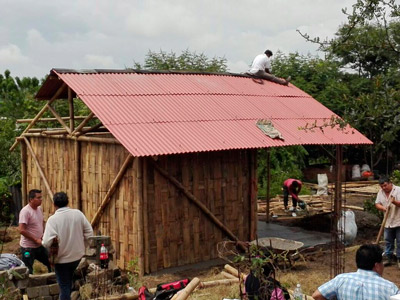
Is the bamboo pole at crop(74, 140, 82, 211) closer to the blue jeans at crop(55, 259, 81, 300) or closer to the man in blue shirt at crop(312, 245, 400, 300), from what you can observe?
the blue jeans at crop(55, 259, 81, 300)

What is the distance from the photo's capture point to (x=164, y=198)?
1002 cm

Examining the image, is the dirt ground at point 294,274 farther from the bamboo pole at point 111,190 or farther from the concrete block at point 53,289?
the concrete block at point 53,289

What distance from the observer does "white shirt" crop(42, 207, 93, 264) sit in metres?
6.95

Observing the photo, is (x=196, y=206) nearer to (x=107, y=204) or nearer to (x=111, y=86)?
(x=107, y=204)

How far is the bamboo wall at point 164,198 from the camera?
387 inches

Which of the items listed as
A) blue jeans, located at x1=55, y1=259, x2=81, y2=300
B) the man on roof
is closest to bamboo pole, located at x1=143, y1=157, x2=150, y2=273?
blue jeans, located at x1=55, y1=259, x2=81, y2=300

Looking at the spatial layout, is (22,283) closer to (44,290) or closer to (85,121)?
(44,290)

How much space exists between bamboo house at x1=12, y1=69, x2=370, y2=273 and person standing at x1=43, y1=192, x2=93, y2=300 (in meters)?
2.13

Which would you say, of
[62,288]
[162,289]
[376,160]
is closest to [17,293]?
[62,288]

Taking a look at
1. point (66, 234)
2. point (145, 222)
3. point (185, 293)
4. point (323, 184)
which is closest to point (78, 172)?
point (145, 222)

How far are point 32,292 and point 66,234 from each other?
4.46 ft

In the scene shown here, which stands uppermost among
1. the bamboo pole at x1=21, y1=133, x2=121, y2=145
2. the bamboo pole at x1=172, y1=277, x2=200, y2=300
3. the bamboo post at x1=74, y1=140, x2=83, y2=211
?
the bamboo pole at x1=21, y1=133, x2=121, y2=145

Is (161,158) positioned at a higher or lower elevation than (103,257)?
higher

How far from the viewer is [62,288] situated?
7012 millimetres
